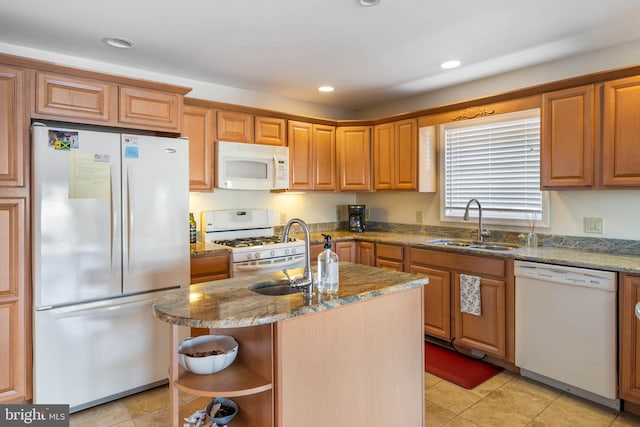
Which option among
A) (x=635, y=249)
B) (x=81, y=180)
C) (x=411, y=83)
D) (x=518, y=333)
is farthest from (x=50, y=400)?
(x=635, y=249)

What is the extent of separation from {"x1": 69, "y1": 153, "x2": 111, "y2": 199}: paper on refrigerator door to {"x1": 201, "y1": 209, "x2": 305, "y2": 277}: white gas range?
110cm

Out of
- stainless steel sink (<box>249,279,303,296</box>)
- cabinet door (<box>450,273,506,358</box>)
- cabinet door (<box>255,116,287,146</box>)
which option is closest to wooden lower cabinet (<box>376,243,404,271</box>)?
cabinet door (<box>450,273,506,358</box>)

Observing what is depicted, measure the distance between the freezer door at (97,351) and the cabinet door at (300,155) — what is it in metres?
1.92

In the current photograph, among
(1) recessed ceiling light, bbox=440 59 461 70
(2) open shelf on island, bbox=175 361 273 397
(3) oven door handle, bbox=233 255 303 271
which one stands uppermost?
(1) recessed ceiling light, bbox=440 59 461 70

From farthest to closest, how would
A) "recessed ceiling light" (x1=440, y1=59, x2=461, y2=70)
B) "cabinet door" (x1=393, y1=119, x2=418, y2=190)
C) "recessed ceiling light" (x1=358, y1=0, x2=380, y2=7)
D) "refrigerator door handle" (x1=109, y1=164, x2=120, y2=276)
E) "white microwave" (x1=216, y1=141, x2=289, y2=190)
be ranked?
"cabinet door" (x1=393, y1=119, x2=418, y2=190) → "white microwave" (x1=216, y1=141, x2=289, y2=190) → "recessed ceiling light" (x1=440, y1=59, x2=461, y2=70) → "refrigerator door handle" (x1=109, y1=164, x2=120, y2=276) → "recessed ceiling light" (x1=358, y1=0, x2=380, y2=7)

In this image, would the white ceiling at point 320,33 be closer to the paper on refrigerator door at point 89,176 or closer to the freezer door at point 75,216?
the freezer door at point 75,216

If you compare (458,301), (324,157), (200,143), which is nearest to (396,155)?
(324,157)

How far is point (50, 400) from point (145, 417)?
576 millimetres

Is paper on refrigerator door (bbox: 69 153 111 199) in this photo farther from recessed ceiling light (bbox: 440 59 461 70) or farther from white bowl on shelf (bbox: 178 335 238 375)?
recessed ceiling light (bbox: 440 59 461 70)

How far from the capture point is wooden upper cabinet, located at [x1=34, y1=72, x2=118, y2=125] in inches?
91.3

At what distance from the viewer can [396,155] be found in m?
4.00

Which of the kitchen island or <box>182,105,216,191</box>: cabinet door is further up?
<box>182,105,216,191</box>: cabinet door

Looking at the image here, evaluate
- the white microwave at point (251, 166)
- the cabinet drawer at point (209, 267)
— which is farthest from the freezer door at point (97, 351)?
the white microwave at point (251, 166)

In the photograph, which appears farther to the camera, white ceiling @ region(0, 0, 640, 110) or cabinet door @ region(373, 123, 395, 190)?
cabinet door @ region(373, 123, 395, 190)
